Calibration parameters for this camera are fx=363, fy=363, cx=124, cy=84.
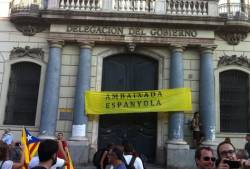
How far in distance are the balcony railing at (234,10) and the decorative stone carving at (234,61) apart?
1.80 meters

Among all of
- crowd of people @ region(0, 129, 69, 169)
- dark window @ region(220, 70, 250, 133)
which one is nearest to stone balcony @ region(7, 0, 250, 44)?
dark window @ region(220, 70, 250, 133)

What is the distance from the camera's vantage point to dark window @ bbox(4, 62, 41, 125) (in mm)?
15773

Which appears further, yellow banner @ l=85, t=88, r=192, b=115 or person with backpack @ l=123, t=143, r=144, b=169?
yellow banner @ l=85, t=88, r=192, b=115

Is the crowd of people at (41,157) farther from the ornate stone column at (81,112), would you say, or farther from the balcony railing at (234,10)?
the balcony railing at (234,10)

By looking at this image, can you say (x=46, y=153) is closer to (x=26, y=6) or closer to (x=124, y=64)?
(x=124, y=64)

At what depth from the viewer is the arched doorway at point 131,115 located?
51.0 ft

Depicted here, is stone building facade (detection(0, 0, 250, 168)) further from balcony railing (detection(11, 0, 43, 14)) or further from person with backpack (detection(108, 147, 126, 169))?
person with backpack (detection(108, 147, 126, 169))

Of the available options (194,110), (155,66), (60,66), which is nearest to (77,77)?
A: (60,66)

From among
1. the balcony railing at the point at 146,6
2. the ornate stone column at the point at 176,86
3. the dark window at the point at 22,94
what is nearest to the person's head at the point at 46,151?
the ornate stone column at the point at 176,86

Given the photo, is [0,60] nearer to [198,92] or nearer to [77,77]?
[77,77]

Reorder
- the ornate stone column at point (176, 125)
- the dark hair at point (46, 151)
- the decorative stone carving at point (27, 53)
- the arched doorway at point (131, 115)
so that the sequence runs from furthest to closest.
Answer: the decorative stone carving at point (27, 53) < the arched doorway at point (131, 115) < the ornate stone column at point (176, 125) < the dark hair at point (46, 151)

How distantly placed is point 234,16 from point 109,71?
20.1 ft

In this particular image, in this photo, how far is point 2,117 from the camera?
1559cm

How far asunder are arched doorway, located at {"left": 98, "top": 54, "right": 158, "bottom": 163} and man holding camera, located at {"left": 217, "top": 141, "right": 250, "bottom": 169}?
38.6 ft
